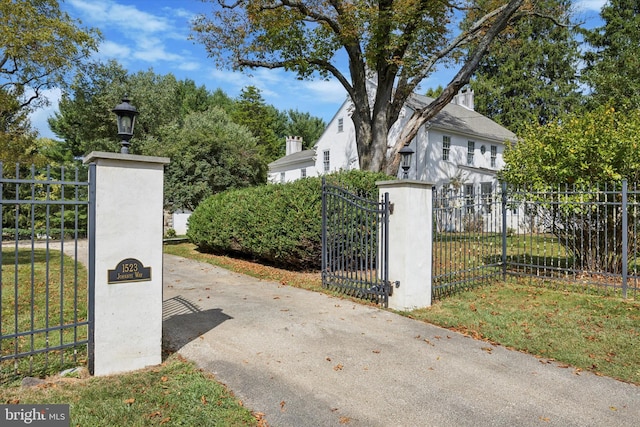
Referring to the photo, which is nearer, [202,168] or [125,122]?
[125,122]

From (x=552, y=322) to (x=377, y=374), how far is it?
10.7ft

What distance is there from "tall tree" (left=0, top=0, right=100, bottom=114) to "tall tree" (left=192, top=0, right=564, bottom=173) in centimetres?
455

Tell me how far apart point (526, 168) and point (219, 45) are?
1122 cm

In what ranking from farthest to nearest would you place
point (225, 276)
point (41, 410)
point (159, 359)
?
point (225, 276)
point (159, 359)
point (41, 410)

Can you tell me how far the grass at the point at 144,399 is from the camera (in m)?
2.97

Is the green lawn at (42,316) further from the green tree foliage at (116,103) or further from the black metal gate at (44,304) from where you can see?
the green tree foliage at (116,103)

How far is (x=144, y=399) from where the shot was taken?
3.29 m

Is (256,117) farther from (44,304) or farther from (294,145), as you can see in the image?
(44,304)

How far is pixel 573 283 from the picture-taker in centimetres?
771

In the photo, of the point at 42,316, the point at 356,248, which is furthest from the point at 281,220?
the point at 42,316

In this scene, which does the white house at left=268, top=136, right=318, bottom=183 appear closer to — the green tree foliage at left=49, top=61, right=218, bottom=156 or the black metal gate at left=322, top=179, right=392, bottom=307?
the green tree foliage at left=49, top=61, right=218, bottom=156

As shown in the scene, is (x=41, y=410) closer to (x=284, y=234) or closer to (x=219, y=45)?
(x=284, y=234)

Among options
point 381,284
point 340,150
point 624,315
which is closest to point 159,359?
point 381,284

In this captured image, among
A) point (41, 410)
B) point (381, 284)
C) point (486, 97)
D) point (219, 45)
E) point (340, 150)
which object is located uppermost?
point (486, 97)
